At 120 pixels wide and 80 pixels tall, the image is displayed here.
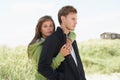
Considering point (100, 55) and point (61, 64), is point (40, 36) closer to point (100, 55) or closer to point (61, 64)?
point (61, 64)

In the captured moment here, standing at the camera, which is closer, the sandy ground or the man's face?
the man's face

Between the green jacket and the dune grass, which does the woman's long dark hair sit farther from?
the dune grass

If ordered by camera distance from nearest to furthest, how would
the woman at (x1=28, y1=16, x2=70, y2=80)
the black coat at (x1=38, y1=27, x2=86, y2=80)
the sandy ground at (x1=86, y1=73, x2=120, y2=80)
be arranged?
the black coat at (x1=38, y1=27, x2=86, y2=80), the woman at (x1=28, y1=16, x2=70, y2=80), the sandy ground at (x1=86, y1=73, x2=120, y2=80)

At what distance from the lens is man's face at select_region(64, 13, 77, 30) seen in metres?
3.59

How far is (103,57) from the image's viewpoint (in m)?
9.45

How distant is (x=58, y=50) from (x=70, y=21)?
271 millimetres

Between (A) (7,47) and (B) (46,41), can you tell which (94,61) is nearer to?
(A) (7,47)

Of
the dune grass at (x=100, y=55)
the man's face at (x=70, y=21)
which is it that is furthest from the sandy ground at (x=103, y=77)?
the man's face at (x=70, y=21)

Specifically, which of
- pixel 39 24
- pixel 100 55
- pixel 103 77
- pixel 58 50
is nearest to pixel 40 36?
pixel 39 24

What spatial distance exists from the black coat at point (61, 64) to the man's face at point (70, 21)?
0.08m

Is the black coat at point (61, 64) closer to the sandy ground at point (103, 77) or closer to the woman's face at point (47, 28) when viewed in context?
the woman's face at point (47, 28)

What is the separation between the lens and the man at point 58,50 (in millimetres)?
3539

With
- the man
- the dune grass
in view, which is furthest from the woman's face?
the dune grass

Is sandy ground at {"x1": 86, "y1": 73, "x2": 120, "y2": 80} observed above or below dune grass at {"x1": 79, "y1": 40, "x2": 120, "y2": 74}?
below
